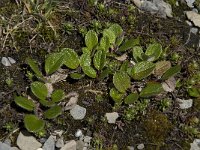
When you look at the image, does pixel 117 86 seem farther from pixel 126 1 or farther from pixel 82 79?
pixel 126 1

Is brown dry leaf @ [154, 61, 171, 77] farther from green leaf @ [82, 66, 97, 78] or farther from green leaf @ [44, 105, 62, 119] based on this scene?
green leaf @ [44, 105, 62, 119]

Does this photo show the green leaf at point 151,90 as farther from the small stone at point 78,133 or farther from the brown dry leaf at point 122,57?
the small stone at point 78,133

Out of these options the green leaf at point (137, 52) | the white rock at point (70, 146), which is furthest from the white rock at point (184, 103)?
the white rock at point (70, 146)

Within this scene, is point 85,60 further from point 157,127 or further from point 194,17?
point 194,17

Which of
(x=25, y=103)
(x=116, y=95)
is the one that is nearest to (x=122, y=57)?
(x=116, y=95)

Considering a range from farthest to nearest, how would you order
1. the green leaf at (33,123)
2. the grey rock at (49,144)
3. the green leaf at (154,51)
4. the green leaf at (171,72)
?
the green leaf at (154,51) → the green leaf at (171,72) → the grey rock at (49,144) → the green leaf at (33,123)

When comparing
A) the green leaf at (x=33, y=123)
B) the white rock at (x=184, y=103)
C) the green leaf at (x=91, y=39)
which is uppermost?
the green leaf at (x=91, y=39)

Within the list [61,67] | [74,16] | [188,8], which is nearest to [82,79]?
[61,67]
